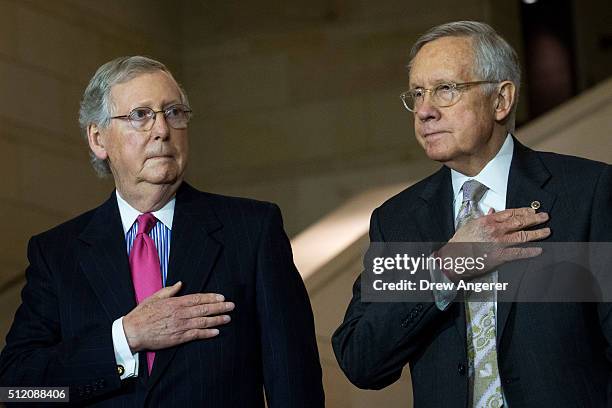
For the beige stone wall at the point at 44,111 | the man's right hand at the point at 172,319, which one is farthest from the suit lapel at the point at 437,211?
the beige stone wall at the point at 44,111

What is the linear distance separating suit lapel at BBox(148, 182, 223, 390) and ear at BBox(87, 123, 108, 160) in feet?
0.95

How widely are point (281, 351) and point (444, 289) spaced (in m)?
0.51

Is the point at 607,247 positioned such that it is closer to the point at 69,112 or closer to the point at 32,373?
the point at 32,373

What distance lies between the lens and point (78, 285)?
3666 millimetres

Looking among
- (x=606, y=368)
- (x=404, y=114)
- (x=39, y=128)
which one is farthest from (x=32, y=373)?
(x=404, y=114)

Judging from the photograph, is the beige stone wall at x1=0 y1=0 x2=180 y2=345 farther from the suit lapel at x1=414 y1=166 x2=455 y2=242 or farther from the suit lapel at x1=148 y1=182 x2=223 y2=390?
the suit lapel at x1=414 y1=166 x2=455 y2=242

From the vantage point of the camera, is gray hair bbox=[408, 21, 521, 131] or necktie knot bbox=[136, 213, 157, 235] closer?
gray hair bbox=[408, 21, 521, 131]

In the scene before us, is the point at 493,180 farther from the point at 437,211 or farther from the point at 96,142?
the point at 96,142

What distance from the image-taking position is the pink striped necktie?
3.62 metres

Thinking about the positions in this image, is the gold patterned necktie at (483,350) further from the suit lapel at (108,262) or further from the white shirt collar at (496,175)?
the suit lapel at (108,262)

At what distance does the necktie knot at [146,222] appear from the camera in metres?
3.71

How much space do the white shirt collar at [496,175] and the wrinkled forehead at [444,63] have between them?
9.3 inches

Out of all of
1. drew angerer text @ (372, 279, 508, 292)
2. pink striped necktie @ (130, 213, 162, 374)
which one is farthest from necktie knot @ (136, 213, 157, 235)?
drew angerer text @ (372, 279, 508, 292)

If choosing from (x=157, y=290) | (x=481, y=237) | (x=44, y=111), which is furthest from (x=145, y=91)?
(x=44, y=111)
